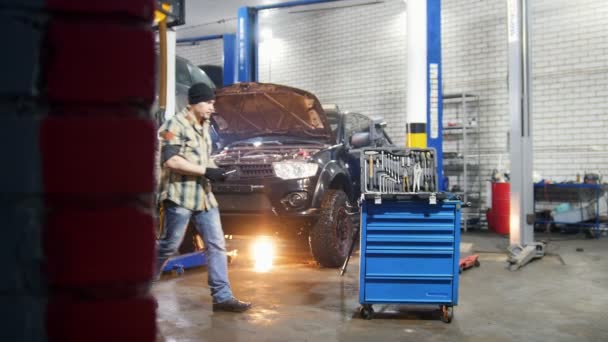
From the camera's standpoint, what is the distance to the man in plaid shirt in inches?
138

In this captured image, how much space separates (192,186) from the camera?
11.7 ft

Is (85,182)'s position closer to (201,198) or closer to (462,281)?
(201,198)

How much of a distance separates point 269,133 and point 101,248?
5653 millimetres

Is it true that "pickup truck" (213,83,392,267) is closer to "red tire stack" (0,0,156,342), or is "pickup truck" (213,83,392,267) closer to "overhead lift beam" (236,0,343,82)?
"overhead lift beam" (236,0,343,82)

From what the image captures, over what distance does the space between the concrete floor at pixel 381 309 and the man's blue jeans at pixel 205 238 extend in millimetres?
209

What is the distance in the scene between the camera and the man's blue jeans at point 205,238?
3504mm

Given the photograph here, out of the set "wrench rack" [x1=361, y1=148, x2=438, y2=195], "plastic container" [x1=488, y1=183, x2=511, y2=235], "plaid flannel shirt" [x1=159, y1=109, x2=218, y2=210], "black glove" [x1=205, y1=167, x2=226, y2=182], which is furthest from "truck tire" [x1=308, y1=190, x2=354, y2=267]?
"plastic container" [x1=488, y1=183, x2=511, y2=235]

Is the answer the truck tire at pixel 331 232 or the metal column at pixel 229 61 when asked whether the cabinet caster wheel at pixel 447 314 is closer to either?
the truck tire at pixel 331 232

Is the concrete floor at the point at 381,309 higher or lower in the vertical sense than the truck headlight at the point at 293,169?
lower

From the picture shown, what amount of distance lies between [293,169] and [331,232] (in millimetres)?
710

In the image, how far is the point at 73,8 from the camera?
0.69 m

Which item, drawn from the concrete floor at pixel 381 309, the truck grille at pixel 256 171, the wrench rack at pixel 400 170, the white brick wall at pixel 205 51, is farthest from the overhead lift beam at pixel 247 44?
the wrench rack at pixel 400 170

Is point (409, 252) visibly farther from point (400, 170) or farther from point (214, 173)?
point (214, 173)

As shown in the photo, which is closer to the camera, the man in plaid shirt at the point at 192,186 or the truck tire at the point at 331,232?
the man in plaid shirt at the point at 192,186
